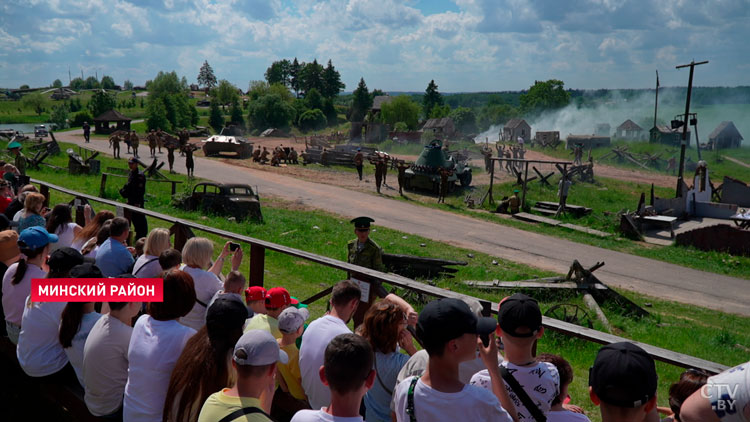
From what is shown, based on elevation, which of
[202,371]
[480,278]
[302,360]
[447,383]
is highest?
[447,383]

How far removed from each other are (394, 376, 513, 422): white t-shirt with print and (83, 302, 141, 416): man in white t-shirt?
92.4 inches

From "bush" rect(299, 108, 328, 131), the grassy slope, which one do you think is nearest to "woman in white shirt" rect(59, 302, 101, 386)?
the grassy slope

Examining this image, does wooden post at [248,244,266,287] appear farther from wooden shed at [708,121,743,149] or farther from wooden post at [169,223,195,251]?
wooden shed at [708,121,743,149]

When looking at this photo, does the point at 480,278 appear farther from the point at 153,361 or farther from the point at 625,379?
the point at 625,379

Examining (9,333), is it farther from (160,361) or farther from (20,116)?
(20,116)

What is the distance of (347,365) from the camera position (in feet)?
8.79

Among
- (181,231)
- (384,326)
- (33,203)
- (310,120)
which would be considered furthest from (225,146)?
(310,120)

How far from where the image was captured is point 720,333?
11.3m

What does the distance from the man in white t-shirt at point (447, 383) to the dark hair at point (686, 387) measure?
1.10 meters

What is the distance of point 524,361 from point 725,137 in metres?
79.6

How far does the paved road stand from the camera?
A: 15.1 metres

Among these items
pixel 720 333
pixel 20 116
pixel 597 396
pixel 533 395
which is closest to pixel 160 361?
pixel 533 395

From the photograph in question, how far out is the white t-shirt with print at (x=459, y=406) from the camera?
2645 mm

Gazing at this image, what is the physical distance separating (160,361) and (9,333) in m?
2.67
